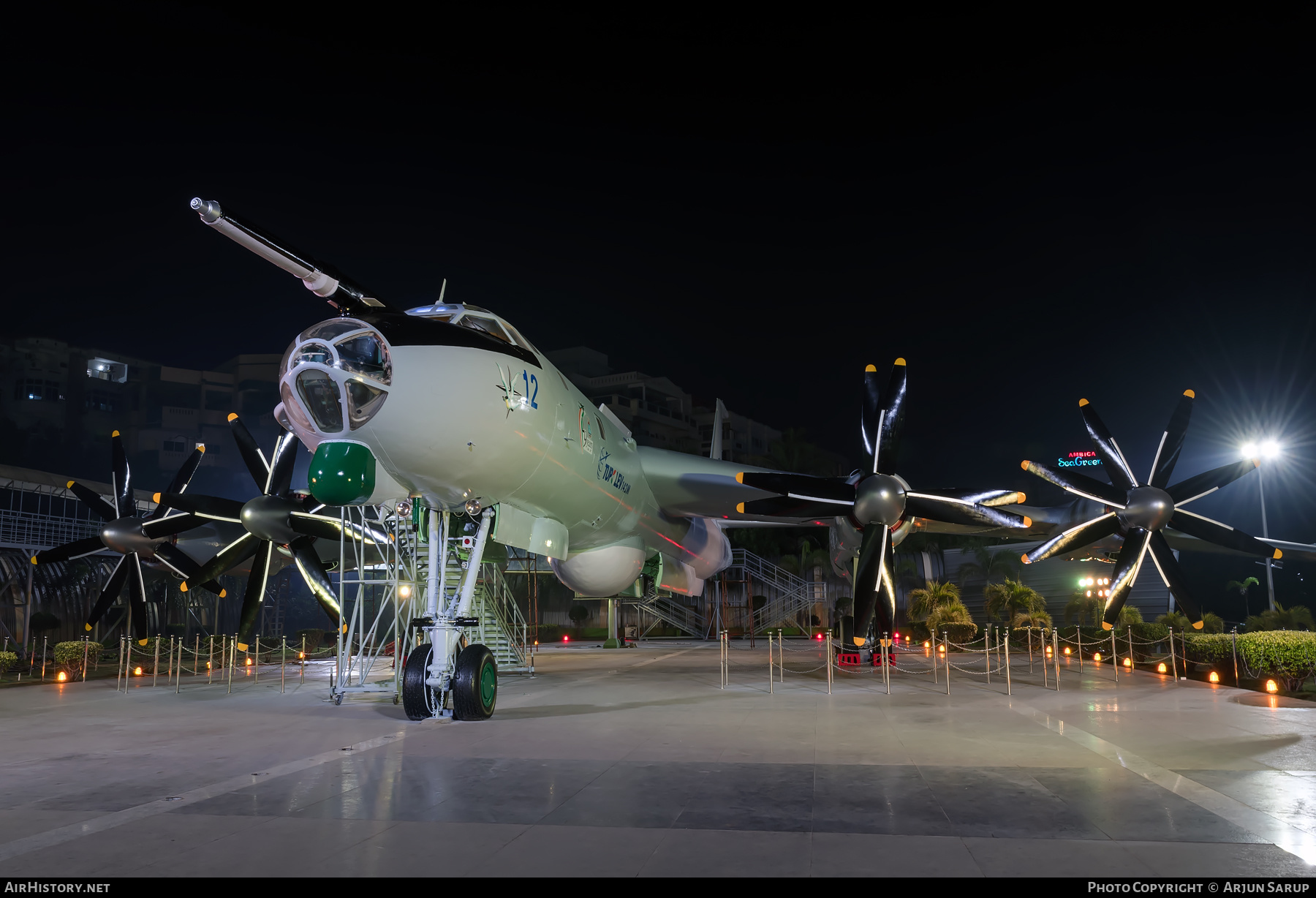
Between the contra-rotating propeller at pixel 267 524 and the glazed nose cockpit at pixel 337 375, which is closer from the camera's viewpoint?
the glazed nose cockpit at pixel 337 375

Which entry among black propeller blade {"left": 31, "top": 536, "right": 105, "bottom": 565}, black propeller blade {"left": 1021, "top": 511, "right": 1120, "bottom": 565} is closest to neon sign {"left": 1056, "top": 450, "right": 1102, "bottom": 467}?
black propeller blade {"left": 1021, "top": 511, "right": 1120, "bottom": 565}

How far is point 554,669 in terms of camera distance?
21812 millimetres

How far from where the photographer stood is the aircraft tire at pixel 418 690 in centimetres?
1070

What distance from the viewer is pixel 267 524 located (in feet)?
53.9

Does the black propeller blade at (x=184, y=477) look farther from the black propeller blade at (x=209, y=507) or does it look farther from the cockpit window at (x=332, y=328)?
the cockpit window at (x=332, y=328)

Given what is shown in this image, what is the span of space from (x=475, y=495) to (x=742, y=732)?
4.90 metres

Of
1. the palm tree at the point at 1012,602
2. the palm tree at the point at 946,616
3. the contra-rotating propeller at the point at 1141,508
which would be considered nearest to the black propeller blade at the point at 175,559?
the contra-rotating propeller at the point at 1141,508

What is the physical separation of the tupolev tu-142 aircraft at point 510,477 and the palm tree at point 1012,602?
17423 millimetres

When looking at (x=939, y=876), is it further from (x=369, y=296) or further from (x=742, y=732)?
(x=369, y=296)

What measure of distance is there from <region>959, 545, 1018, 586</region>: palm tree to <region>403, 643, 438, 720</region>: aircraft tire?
39968 mm

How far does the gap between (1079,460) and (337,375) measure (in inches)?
2730

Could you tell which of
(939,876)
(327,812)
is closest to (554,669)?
(327,812)

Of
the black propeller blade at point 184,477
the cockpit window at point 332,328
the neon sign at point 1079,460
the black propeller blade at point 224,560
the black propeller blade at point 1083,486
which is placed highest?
the neon sign at point 1079,460

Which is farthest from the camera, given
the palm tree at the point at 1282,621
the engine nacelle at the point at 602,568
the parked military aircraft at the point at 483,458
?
the palm tree at the point at 1282,621
